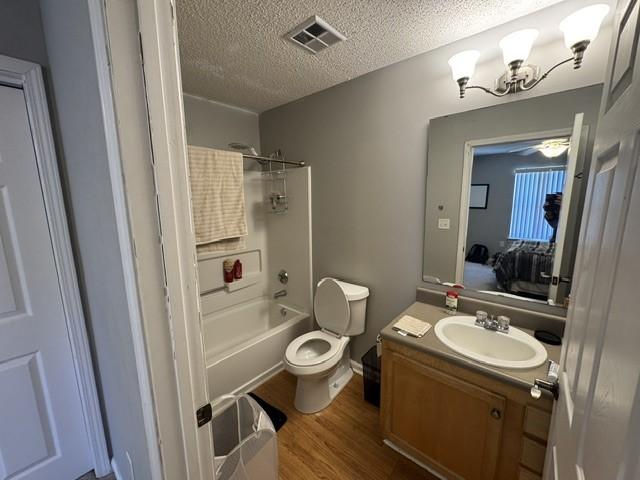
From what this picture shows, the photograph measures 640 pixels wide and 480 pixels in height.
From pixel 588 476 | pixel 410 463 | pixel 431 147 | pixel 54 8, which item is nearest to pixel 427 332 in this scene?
pixel 410 463

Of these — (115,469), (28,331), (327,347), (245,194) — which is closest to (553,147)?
(327,347)

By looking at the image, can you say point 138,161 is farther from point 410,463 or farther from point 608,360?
point 410,463

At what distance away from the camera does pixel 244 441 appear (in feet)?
3.07

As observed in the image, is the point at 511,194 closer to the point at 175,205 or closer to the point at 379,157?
the point at 379,157

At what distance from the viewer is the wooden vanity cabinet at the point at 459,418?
101 cm

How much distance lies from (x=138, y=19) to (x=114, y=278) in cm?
59

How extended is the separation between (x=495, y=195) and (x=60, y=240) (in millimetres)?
2234

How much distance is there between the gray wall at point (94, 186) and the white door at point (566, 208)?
5.87ft

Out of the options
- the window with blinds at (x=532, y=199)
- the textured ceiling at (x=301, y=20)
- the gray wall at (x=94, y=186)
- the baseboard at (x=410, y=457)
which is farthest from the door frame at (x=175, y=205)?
the window with blinds at (x=532, y=199)

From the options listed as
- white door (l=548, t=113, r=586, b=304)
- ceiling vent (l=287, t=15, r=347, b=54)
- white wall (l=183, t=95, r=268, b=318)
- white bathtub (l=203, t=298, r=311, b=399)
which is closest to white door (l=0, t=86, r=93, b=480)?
white bathtub (l=203, t=298, r=311, b=399)

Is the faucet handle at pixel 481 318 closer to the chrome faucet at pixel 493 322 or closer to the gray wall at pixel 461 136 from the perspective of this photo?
the chrome faucet at pixel 493 322

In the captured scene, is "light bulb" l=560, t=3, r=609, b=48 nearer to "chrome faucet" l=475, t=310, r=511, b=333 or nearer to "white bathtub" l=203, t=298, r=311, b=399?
"chrome faucet" l=475, t=310, r=511, b=333

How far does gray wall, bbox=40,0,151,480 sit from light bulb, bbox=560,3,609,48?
64.3 inches

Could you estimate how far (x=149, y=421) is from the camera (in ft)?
1.90
